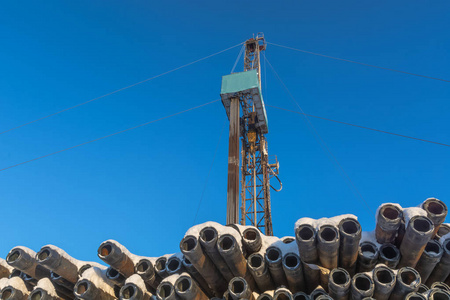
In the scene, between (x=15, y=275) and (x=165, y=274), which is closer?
(x=165, y=274)

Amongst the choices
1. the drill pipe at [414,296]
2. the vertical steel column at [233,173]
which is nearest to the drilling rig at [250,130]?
the vertical steel column at [233,173]

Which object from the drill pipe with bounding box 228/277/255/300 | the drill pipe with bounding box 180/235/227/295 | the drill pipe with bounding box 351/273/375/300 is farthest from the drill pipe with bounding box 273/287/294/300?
the drill pipe with bounding box 180/235/227/295

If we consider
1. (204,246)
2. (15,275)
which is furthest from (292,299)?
(15,275)

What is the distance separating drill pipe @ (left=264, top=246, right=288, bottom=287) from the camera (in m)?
6.48

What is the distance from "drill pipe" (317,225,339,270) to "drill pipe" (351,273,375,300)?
1.64 feet

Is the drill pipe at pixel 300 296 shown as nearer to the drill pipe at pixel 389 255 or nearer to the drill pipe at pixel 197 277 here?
the drill pipe at pixel 389 255

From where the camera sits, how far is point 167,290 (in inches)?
259

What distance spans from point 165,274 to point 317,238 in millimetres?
3626

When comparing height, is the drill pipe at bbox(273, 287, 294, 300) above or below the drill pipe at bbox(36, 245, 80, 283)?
below

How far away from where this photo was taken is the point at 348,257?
20.1 ft

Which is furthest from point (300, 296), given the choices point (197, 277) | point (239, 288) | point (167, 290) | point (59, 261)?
point (59, 261)

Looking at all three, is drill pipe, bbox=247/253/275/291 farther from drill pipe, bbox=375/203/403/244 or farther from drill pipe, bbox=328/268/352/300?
drill pipe, bbox=375/203/403/244

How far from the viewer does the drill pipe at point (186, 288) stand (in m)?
6.40

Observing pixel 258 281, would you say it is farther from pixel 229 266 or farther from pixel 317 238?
pixel 317 238
